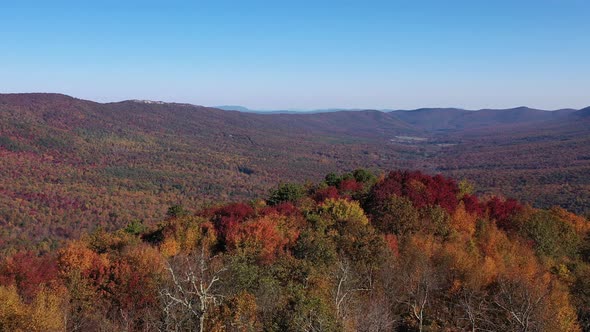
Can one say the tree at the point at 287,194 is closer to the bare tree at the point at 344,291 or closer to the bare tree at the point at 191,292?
the bare tree at the point at 191,292

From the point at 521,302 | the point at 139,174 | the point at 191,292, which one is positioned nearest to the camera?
the point at 191,292

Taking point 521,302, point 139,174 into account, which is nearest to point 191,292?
point 521,302

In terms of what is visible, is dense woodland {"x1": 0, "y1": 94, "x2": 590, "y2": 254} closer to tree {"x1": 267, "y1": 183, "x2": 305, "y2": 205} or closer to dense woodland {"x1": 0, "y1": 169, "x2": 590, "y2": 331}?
tree {"x1": 267, "y1": 183, "x2": 305, "y2": 205}

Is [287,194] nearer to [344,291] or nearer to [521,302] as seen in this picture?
[344,291]

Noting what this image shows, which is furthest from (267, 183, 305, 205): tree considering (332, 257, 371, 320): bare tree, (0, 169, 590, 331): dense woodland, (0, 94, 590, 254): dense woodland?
(332, 257, 371, 320): bare tree

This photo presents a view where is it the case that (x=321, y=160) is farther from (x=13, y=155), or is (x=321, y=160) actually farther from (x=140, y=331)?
(x=140, y=331)

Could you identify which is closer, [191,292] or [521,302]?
[191,292]

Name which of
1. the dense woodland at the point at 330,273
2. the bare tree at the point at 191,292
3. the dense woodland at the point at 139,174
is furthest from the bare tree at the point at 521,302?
the dense woodland at the point at 139,174

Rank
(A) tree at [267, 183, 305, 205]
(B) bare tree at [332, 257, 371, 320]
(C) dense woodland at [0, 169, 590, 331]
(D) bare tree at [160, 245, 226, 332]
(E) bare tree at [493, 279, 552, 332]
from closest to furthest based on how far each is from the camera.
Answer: (D) bare tree at [160, 245, 226, 332], (B) bare tree at [332, 257, 371, 320], (C) dense woodland at [0, 169, 590, 331], (E) bare tree at [493, 279, 552, 332], (A) tree at [267, 183, 305, 205]

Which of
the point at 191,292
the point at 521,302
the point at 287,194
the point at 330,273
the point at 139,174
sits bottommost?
the point at 139,174
